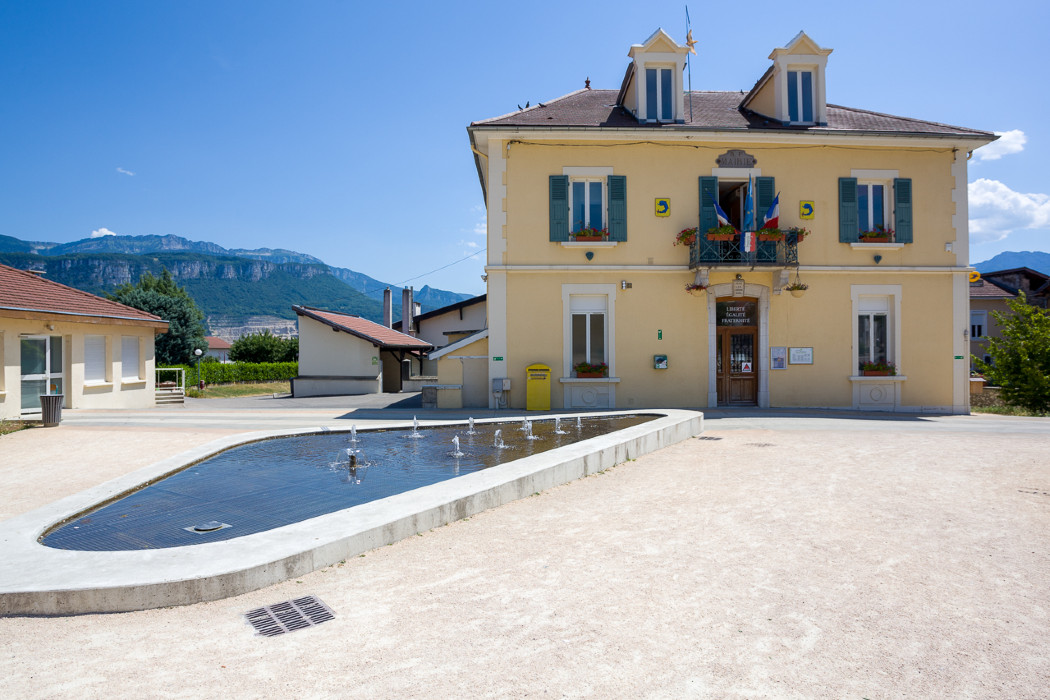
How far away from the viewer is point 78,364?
16.7 m

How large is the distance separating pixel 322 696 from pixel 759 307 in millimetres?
15527

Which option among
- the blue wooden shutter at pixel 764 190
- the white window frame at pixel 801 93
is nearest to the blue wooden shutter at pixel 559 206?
the blue wooden shutter at pixel 764 190

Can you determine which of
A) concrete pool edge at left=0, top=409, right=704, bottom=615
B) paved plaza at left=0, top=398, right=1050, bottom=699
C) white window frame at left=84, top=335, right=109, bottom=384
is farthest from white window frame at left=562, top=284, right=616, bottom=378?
white window frame at left=84, top=335, right=109, bottom=384

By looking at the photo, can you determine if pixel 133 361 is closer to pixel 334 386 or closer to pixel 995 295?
pixel 334 386

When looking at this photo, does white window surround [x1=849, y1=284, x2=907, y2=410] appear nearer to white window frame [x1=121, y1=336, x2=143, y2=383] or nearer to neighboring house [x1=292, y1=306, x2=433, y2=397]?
neighboring house [x1=292, y1=306, x2=433, y2=397]

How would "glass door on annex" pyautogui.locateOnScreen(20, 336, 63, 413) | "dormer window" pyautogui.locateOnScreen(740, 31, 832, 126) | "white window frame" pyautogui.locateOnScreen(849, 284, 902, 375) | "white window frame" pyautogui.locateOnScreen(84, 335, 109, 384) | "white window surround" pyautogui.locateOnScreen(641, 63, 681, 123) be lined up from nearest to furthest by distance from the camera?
"glass door on annex" pyautogui.locateOnScreen(20, 336, 63, 413) → "white window frame" pyautogui.locateOnScreen(849, 284, 902, 375) → "white window surround" pyautogui.locateOnScreen(641, 63, 681, 123) → "dormer window" pyautogui.locateOnScreen(740, 31, 832, 126) → "white window frame" pyautogui.locateOnScreen(84, 335, 109, 384)

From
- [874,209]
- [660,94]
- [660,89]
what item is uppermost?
[660,89]

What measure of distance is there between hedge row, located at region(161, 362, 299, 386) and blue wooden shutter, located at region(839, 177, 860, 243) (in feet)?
102

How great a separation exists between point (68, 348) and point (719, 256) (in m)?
18.0

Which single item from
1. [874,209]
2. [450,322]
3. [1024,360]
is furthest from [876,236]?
[450,322]

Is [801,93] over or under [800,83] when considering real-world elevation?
under

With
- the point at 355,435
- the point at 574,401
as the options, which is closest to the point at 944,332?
the point at 574,401

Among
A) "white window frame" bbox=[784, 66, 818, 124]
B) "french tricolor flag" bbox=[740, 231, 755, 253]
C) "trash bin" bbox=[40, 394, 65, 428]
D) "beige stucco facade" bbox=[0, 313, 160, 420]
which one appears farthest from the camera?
"white window frame" bbox=[784, 66, 818, 124]

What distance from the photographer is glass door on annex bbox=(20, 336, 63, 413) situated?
603 inches
